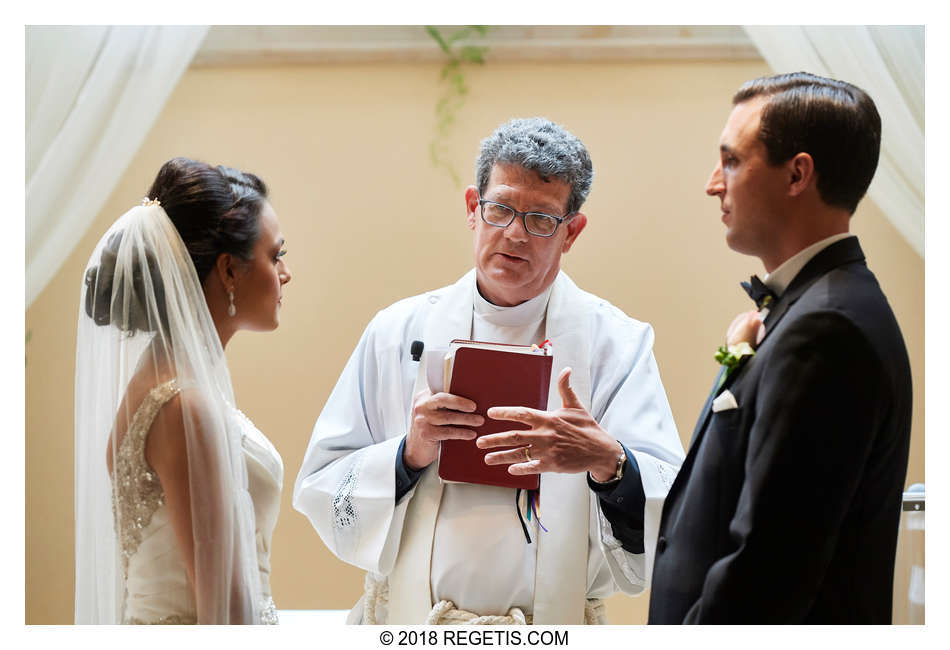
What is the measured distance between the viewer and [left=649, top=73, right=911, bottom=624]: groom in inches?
86.4

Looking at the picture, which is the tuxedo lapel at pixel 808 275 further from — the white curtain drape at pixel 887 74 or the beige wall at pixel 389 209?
the beige wall at pixel 389 209

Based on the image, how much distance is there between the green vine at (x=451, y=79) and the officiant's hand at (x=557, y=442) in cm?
113

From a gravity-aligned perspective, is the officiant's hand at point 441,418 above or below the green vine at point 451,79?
below

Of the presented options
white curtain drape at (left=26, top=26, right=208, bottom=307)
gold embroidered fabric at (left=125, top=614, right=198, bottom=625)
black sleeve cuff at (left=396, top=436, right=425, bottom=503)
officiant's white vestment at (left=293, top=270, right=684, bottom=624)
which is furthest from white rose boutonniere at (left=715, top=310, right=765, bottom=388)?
white curtain drape at (left=26, top=26, right=208, bottom=307)

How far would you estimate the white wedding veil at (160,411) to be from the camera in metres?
2.48

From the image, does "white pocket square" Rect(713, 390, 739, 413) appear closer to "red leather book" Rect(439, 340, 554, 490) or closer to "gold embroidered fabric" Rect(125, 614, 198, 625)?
"red leather book" Rect(439, 340, 554, 490)

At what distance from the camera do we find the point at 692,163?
11.5 ft

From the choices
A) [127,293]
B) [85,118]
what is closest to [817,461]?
[127,293]

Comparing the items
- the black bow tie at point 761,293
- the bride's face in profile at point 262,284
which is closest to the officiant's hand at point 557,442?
the black bow tie at point 761,293

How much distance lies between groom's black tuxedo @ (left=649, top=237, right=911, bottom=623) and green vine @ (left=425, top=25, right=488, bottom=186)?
1.53m

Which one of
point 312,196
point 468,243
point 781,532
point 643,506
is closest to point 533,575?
point 643,506

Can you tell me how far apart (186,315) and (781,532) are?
1.71 meters
